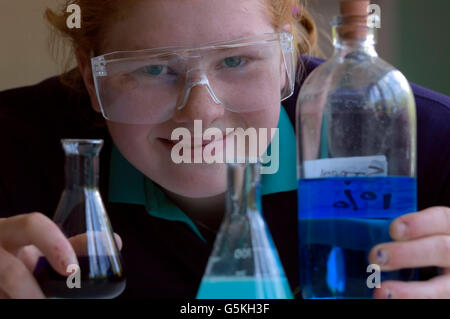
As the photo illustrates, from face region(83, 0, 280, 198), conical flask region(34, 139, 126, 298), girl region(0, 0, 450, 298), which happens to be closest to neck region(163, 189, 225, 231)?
girl region(0, 0, 450, 298)

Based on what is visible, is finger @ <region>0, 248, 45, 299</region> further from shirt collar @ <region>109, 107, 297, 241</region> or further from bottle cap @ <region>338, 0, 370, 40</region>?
shirt collar @ <region>109, 107, 297, 241</region>

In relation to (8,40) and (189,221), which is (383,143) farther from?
(8,40)

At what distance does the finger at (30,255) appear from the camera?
2.45 feet

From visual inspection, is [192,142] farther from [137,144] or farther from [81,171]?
[81,171]

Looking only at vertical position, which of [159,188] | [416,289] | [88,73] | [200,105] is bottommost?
[416,289]

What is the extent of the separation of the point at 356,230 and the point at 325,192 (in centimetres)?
6

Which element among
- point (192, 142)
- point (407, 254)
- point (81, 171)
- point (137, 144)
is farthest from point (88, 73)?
point (407, 254)

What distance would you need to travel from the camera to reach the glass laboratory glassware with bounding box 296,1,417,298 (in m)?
0.74

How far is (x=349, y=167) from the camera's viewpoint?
0.77 metres

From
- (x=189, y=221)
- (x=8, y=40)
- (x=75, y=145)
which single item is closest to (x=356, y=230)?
(x=75, y=145)

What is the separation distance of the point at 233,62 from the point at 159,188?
1.45ft

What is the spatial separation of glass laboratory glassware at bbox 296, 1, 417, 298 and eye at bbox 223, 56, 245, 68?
0.20m

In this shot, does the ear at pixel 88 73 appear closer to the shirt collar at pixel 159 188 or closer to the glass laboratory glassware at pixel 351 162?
the shirt collar at pixel 159 188

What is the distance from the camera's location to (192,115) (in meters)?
1.05
